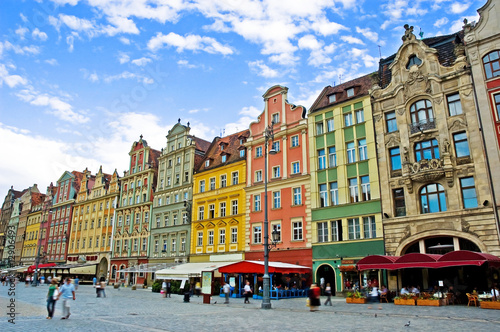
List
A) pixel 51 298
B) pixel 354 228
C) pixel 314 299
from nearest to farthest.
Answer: pixel 51 298, pixel 314 299, pixel 354 228

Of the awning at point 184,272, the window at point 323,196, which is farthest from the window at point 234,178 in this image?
the window at point 323,196

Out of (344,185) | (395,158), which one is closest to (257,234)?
(344,185)

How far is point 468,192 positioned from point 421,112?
22.6ft

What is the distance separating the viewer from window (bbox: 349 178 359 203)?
32.6 meters

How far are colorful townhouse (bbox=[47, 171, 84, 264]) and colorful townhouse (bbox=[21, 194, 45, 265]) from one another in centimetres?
528

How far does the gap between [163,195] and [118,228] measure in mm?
10635

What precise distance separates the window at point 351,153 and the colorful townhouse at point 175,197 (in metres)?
21.1

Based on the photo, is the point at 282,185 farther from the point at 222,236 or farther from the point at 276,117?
the point at 222,236

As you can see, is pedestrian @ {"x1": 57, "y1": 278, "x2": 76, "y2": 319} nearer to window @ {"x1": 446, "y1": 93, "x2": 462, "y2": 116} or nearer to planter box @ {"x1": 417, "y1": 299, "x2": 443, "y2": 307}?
planter box @ {"x1": 417, "y1": 299, "x2": 443, "y2": 307}

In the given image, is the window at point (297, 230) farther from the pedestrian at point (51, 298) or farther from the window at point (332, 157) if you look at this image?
the pedestrian at point (51, 298)

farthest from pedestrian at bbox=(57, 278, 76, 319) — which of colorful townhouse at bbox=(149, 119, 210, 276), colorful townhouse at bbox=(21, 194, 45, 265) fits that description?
colorful townhouse at bbox=(21, 194, 45, 265)

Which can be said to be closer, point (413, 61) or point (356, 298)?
point (356, 298)

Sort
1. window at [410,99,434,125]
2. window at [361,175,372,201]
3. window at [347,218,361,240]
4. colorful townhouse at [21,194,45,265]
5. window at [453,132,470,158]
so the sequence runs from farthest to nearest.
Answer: colorful townhouse at [21,194,45,265] → window at [361,175,372,201] → window at [347,218,361,240] → window at [410,99,434,125] → window at [453,132,470,158]

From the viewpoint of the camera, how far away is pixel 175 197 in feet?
165
